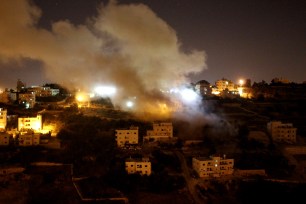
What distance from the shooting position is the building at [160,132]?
2575cm

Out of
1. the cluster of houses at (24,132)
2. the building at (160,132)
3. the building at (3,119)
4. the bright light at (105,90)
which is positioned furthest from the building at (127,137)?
the bright light at (105,90)

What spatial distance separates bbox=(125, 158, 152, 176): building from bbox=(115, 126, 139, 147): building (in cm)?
322

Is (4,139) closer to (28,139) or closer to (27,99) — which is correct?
(28,139)

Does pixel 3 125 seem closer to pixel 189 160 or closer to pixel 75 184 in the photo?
pixel 75 184

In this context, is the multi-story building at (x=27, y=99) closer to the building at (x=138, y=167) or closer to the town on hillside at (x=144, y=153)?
the town on hillside at (x=144, y=153)

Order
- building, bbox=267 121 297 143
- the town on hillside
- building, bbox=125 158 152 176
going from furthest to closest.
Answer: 1. building, bbox=267 121 297 143
2. building, bbox=125 158 152 176
3. the town on hillside

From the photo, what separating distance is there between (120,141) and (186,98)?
40.9ft

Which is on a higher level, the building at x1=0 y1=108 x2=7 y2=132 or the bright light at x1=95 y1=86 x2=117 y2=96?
the bright light at x1=95 y1=86 x2=117 y2=96

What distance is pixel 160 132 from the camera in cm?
2594

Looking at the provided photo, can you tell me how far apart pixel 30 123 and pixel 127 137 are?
5990 millimetres

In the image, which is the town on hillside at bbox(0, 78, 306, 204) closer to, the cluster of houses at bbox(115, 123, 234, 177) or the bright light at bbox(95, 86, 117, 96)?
the cluster of houses at bbox(115, 123, 234, 177)

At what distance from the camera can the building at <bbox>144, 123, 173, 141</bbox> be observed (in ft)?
84.5

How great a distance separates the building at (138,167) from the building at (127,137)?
3218 millimetres

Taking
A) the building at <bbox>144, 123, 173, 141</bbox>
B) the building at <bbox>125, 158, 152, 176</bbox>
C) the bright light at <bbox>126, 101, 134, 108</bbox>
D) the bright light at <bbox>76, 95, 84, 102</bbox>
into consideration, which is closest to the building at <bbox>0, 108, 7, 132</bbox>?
the bright light at <bbox>76, 95, 84, 102</bbox>
